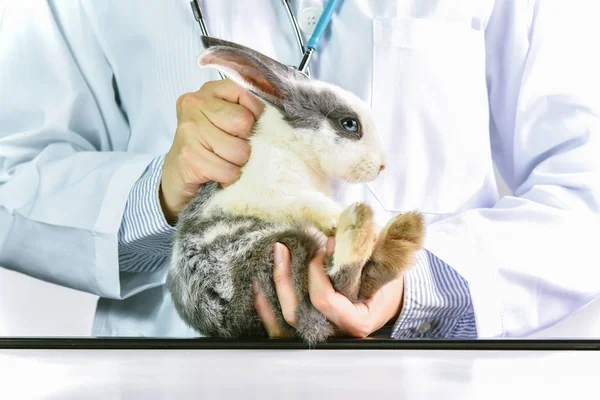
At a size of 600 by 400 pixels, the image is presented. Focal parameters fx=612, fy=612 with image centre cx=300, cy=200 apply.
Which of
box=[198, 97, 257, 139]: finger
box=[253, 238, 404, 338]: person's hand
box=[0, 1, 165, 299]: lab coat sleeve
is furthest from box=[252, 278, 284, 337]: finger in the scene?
box=[0, 1, 165, 299]: lab coat sleeve

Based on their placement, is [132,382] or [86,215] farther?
[86,215]

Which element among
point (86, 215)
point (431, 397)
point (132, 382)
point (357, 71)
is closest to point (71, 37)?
point (86, 215)

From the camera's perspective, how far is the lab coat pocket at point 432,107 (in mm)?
595

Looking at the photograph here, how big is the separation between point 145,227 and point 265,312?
181 millimetres

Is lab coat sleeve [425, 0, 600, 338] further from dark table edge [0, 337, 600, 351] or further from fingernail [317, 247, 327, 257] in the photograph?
fingernail [317, 247, 327, 257]

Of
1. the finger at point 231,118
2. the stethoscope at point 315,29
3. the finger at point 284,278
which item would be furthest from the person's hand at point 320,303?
the stethoscope at point 315,29

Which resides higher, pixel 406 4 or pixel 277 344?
pixel 406 4

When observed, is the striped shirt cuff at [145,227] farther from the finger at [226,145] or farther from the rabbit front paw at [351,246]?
the rabbit front paw at [351,246]

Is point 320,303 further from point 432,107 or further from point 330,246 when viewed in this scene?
point 432,107

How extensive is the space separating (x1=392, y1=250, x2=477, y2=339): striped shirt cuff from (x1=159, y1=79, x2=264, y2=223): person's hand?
0.17 meters

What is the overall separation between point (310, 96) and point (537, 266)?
0.97 feet

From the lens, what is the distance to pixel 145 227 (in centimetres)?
54

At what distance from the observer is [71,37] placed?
2.10ft

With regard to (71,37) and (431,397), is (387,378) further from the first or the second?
(71,37)
